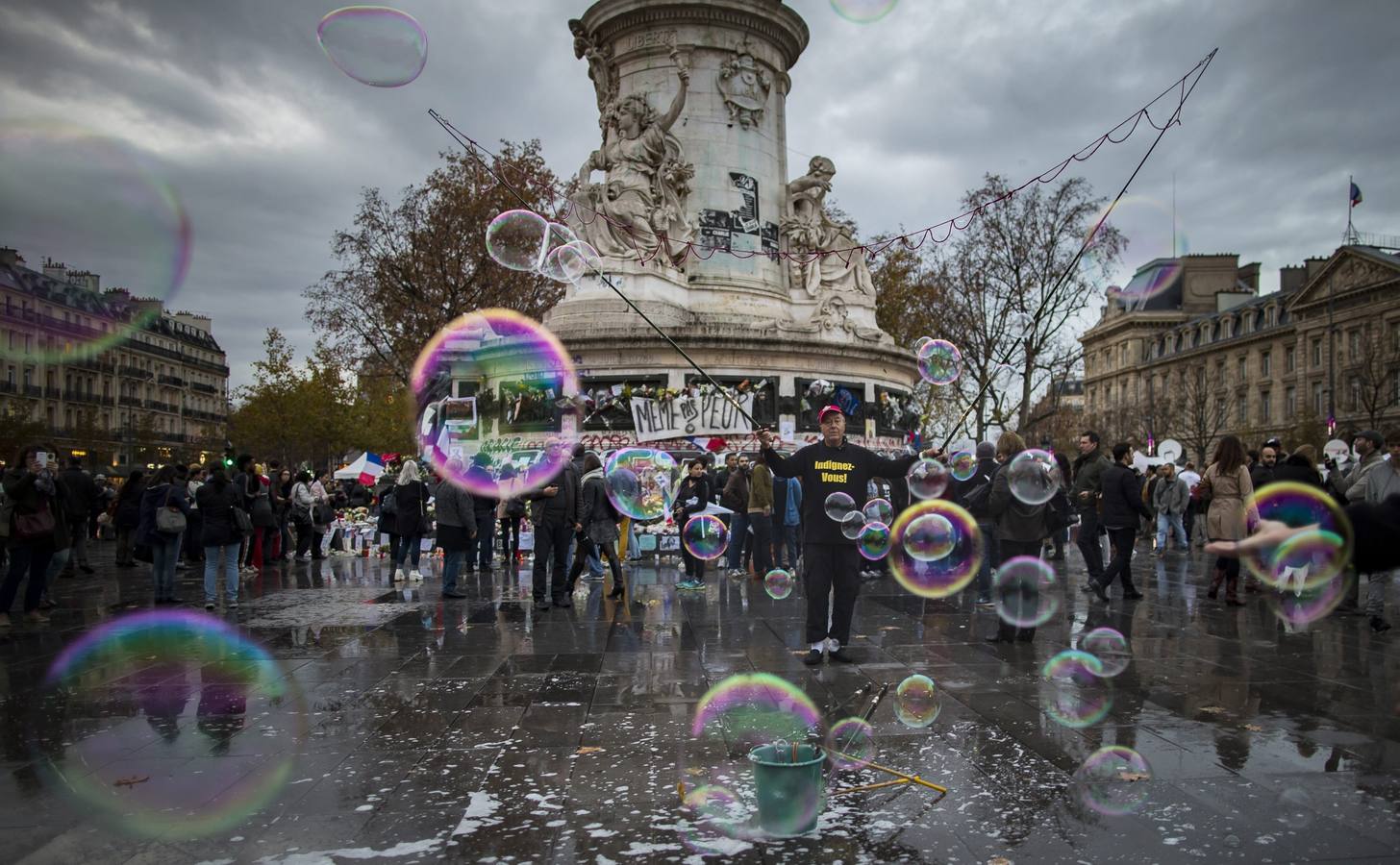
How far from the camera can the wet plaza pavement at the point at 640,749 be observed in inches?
165

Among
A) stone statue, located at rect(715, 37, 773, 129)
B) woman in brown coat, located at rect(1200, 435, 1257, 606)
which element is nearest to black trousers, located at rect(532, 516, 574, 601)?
woman in brown coat, located at rect(1200, 435, 1257, 606)

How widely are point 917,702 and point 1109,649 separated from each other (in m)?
2.75

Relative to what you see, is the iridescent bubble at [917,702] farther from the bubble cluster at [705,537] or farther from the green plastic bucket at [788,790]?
the bubble cluster at [705,537]

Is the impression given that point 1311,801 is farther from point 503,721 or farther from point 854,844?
point 503,721

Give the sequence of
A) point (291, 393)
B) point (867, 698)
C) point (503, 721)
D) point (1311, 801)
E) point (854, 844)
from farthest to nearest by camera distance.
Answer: point (291, 393)
point (867, 698)
point (503, 721)
point (1311, 801)
point (854, 844)

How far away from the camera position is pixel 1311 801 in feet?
15.0

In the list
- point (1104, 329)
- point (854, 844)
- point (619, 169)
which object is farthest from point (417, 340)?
point (1104, 329)

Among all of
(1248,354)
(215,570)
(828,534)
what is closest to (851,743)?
(828,534)

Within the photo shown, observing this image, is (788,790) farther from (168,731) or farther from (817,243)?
(817,243)

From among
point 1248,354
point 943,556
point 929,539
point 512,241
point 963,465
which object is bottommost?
point 943,556

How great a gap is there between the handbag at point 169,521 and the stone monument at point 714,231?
10.0 m

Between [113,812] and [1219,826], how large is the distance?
451cm

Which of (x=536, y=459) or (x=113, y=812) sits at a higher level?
(x=536, y=459)

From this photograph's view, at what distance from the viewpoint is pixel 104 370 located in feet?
224
